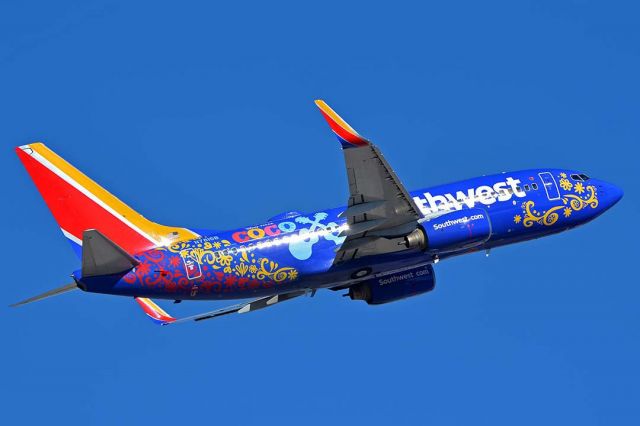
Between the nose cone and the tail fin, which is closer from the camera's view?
the tail fin

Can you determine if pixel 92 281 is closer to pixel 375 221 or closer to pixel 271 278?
pixel 271 278

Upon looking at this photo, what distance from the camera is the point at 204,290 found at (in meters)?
50.8

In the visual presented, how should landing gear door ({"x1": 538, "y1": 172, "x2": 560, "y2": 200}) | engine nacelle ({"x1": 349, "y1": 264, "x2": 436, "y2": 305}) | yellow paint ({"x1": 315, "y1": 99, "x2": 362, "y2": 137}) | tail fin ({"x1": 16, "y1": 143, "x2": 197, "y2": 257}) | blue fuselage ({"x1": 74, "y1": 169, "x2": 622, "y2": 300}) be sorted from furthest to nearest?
landing gear door ({"x1": 538, "y1": 172, "x2": 560, "y2": 200})
engine nacelle ({"x1": 349, "y1": 264, "x2": 436, "y2": 305})
tail fin ({"x1": 16, "y1": 143, "x2": 197, "y2": 257})
blue fuselage ({"x1": 74, "y1": 169, "x2": 622, "y2": 300})
yellow paint ({"x1": 315, "y1": 99, "x2": 362, "y2": 137})

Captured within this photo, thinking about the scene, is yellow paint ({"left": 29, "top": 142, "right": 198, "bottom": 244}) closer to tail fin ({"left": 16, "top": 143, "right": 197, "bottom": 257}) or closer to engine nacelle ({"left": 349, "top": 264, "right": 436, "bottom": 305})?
tail fin ({"left": 16, "top": 143, "right": 197, "bottom": 257})

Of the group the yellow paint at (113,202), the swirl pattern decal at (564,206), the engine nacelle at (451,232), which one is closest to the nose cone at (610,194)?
the swirl pattern decal at (564,206)

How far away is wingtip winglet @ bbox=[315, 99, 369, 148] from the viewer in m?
44.7

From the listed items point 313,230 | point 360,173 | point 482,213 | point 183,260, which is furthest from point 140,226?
point 482,213

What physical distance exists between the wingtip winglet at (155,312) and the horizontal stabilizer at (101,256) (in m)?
8.00

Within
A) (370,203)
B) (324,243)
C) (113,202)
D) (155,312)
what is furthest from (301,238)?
(155,312)

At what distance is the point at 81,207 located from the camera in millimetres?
50719

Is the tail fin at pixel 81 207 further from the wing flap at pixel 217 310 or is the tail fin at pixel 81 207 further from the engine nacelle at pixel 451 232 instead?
the engine nacelle at pixel 451 232

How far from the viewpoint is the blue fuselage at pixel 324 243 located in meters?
49.9

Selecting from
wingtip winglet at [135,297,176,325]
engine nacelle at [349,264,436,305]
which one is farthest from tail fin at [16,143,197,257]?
engine nacelle at [349,264,436,305]

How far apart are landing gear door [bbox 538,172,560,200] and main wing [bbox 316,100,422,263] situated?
8.09 metres
